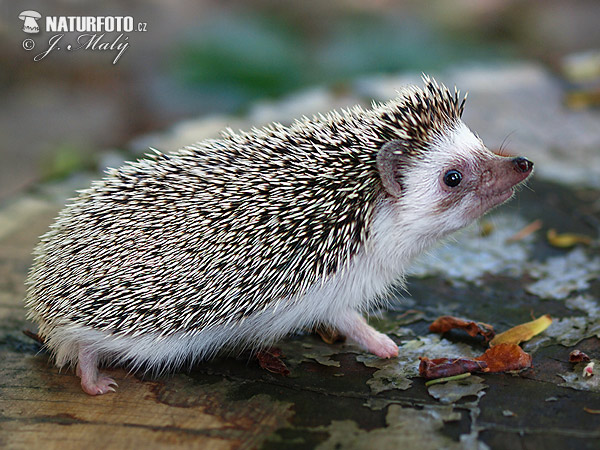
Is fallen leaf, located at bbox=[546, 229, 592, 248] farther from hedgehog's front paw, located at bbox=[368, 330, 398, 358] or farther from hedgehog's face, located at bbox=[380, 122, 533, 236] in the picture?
hedgehog's front paw, located at bbox=[368, 330, 398, 358]

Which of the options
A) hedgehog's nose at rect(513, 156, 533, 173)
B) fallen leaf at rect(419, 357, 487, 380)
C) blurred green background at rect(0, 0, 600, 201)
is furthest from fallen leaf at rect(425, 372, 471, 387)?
blurred green background at rect(0, 0, 600, 201)

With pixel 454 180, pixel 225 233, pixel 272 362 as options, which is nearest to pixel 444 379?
pixel 272 362

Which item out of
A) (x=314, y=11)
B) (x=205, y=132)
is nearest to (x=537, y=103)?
(x=205, y=132)

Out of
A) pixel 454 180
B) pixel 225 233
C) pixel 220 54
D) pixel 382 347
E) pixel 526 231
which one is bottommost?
pixel 382 347

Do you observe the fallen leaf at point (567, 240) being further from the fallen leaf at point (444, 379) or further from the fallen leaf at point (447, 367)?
the fallen leaf at point (444, 379)

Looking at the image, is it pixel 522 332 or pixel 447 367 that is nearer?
pixel 447 367

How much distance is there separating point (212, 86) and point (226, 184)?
922 cm

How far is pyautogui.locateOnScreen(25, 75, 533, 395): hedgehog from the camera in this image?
428cm

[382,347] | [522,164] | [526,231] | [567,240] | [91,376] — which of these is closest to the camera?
[91,376]

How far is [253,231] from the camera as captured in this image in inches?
169

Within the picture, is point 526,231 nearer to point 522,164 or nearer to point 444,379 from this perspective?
point 522,164

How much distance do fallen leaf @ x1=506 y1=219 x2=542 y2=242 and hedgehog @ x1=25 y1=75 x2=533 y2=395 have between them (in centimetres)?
200

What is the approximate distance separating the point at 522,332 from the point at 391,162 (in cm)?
154

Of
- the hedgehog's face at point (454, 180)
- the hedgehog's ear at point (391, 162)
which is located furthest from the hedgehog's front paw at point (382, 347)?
the hedgehog's ear at point (391, 162)
